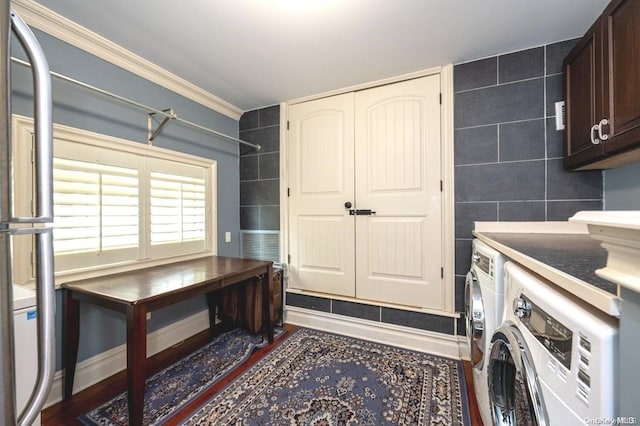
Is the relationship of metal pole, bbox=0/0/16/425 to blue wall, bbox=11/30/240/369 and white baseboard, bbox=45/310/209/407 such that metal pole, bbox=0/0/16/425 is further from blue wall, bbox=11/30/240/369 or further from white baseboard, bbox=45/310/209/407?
blue wall, bbox=11/30/240/369

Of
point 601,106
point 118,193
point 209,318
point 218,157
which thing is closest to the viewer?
point 601,106

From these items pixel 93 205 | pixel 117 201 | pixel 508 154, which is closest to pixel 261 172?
pixel 117 201

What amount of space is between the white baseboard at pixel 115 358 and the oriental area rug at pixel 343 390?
82 centimetres

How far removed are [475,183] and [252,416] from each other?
6.86 feet

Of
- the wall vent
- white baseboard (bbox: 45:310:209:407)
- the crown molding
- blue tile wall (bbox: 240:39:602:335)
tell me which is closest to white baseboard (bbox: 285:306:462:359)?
blue tile wall (bbox: 240:39:602:335)

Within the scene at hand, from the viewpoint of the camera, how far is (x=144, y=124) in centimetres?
203

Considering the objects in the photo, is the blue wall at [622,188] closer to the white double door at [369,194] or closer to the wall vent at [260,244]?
the white double door at [369,194]

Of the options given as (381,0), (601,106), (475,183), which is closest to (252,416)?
(475,183)

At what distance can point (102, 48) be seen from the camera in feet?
5.76

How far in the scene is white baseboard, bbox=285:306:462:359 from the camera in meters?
2.04

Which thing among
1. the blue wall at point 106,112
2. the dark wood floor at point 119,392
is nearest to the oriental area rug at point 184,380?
the dark wood floor at point 119,392

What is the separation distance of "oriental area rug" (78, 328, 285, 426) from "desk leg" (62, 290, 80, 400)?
0.85 feet

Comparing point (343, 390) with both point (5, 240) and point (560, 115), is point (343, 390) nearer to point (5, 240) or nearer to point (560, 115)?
point (5, 240)

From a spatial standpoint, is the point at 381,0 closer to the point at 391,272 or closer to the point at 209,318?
the point at 391,272
